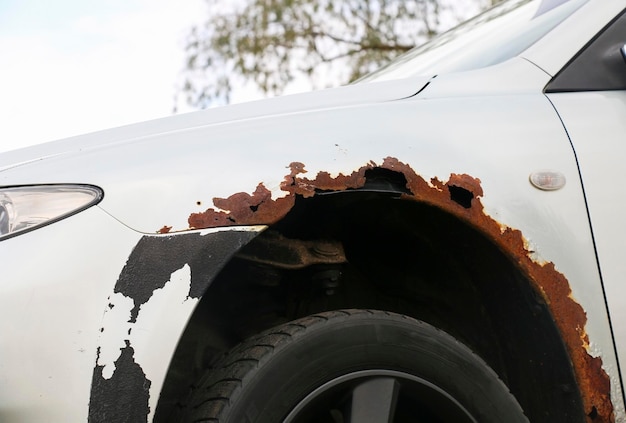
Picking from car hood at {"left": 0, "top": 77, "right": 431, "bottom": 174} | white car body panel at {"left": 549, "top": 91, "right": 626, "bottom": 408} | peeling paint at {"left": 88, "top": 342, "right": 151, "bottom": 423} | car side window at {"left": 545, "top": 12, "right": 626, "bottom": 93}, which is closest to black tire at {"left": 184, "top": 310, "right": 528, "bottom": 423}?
peeling paint at {"left": 88, "top": 342, "right": 151, "bottom": 423}

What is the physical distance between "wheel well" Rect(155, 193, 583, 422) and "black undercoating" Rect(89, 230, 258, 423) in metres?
0.17

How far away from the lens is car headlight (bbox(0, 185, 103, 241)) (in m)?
1.54

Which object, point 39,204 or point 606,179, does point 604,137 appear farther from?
point 39,204

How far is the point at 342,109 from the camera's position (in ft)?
6.06

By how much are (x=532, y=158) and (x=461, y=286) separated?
1.25 feet

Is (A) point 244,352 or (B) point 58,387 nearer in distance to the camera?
(B) point 58,387

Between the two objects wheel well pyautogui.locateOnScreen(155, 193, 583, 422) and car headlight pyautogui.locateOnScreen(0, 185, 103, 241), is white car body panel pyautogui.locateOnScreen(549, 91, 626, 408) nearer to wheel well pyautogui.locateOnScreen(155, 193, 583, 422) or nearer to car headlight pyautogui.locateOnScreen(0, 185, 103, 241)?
wheel well pyautogui.locateOnScreen(155, 193, 583, 422)

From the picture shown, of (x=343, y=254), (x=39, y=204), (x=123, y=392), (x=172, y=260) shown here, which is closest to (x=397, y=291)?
(x=343, y=254)

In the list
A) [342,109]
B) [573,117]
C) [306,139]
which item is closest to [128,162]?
[306,139]

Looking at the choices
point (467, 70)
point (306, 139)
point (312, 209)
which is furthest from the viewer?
point (467, 70)

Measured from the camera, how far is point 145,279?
1.50 meters

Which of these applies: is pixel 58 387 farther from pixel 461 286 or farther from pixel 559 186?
pixel 559 186

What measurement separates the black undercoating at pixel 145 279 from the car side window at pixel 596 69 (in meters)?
0.93

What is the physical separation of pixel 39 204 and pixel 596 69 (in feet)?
4.61
